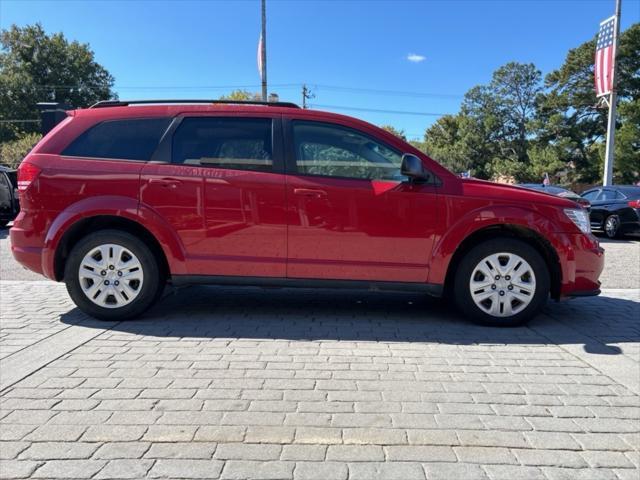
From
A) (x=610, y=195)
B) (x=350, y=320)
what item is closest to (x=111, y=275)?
(x=350, y=320)

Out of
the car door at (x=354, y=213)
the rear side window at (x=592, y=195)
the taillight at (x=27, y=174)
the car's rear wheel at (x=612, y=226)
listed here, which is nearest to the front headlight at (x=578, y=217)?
the car door at (x=354, y=213)

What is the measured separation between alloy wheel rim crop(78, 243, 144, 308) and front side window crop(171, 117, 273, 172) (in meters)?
1.03

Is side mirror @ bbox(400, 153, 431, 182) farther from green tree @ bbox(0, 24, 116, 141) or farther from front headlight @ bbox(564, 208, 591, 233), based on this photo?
green tree @ bbox(0, 24, 116, 141)

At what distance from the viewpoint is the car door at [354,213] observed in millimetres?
4574

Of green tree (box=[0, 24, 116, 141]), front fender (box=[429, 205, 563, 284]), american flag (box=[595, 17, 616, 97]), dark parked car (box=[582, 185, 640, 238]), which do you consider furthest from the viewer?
green tree (box=[0, 24, 116, 141])

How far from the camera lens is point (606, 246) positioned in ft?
38.4

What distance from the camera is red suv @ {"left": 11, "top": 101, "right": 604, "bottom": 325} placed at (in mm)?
4586

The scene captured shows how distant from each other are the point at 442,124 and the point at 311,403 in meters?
70.6

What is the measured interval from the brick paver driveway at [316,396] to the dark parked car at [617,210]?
362 inches

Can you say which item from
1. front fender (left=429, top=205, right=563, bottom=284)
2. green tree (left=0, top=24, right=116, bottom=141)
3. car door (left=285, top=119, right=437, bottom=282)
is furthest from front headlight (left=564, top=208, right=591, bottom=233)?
green tree (left=0, top=24, right=116, bottom=141)

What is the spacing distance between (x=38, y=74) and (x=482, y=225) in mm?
51193

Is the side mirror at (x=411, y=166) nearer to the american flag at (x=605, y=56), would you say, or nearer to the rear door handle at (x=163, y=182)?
the rear door handle at (x=163, y=182)

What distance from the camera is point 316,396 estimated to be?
10.5 ft

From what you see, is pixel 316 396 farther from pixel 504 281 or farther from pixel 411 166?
pixel 504 281
